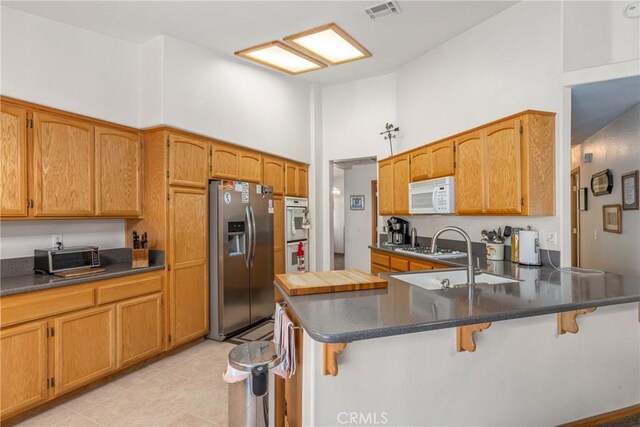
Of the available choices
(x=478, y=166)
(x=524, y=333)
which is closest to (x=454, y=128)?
(x=478, y=166)

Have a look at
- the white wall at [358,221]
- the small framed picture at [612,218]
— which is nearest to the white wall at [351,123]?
the white wall at [358,221]

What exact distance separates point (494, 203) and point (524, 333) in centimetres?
132

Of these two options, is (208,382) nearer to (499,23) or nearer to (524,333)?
(524,333)

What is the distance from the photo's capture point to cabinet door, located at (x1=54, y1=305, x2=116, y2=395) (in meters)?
2.35

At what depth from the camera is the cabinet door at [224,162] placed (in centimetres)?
359

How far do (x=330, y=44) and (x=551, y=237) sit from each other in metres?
2.83

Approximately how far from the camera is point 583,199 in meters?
4.56

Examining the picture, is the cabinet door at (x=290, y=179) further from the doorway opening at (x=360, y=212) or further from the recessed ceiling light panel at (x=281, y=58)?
the doorway opening at (x=360, y=212)

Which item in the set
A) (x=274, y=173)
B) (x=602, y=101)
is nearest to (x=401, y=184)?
(x=274, y=173)

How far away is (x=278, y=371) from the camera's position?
159 centimetres

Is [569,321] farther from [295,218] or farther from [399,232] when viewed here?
[295,218]

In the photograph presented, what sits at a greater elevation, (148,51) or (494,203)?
(148,51)

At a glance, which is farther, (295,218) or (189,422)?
(295,218)

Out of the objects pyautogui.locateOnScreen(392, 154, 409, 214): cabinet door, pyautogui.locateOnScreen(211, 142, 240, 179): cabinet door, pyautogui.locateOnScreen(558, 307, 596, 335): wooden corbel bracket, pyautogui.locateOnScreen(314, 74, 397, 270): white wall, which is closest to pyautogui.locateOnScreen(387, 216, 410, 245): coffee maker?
pyautogui.locateOnScreen(392, 154, 409, 214): cabinet door
